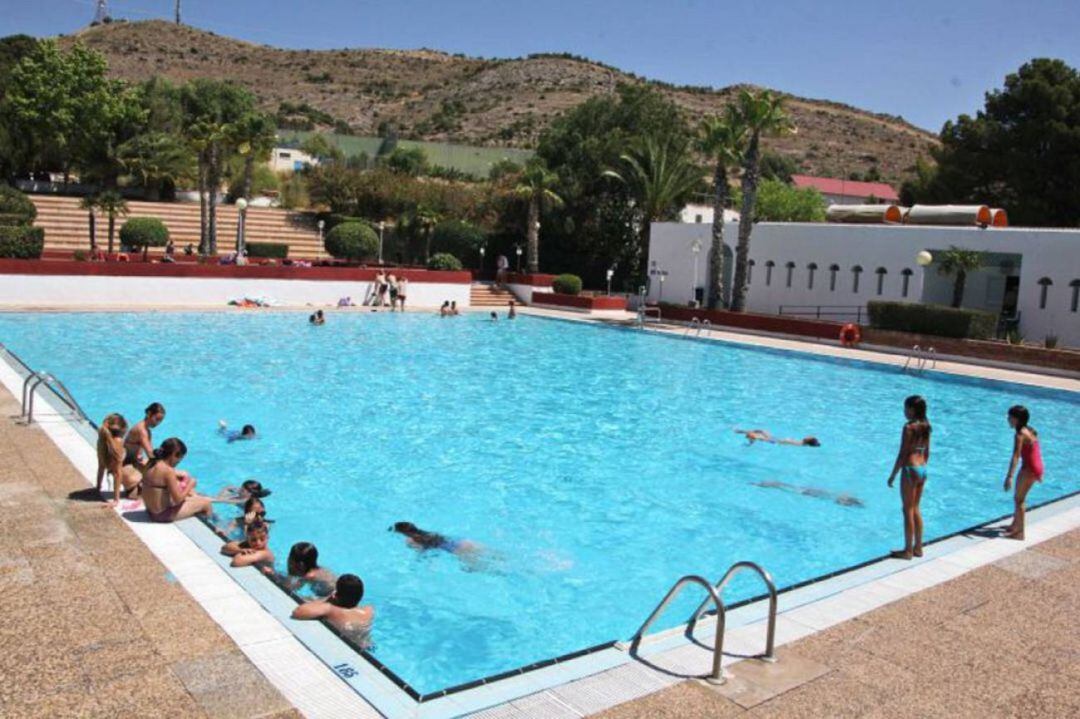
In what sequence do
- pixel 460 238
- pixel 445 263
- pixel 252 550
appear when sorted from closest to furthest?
pixel 252 550
pixel 445 263
pixel 460 238

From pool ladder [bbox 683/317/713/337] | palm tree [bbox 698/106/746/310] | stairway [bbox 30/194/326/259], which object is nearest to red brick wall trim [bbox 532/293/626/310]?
palm tree [bbox 698/106/746/310]

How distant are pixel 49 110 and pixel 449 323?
100 feet

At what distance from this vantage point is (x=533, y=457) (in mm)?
13688

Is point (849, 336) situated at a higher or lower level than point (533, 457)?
higher

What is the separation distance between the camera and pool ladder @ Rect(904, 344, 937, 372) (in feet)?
80.7

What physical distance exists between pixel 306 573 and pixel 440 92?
4555 inches

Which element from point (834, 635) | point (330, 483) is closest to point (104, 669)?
point (834, 635)

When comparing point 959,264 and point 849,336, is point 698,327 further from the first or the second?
point 959,264

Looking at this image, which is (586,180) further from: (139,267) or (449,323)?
(139,267)

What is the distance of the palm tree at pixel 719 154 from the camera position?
3166 cm

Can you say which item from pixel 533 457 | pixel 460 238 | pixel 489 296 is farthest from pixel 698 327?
pixel 533 457

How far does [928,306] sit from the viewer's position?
27609 mm

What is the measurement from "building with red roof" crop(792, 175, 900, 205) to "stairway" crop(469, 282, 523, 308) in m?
42.7

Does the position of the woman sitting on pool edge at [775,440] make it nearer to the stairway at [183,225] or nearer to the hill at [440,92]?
the stairway at [183,225]
